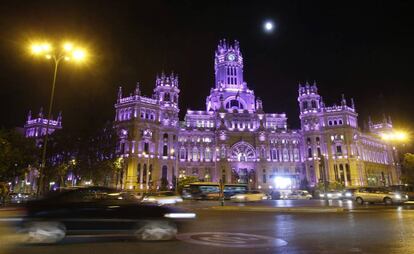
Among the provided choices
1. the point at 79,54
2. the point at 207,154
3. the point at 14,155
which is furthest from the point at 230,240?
the point at 207,154

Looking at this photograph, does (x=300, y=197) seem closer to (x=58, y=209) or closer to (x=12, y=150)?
(x=12, y=150)

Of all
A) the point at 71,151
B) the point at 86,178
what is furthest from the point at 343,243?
the point at 71,151

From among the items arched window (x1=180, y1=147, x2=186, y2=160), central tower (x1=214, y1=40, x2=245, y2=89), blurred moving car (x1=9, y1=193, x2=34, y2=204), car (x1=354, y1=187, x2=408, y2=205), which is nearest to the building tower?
central tower (x1=214, y1=40, x2=245, y2=89)

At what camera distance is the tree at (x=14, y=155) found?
120ft

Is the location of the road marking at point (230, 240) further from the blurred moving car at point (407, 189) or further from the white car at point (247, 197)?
the blurred moving car at point (407, 189)

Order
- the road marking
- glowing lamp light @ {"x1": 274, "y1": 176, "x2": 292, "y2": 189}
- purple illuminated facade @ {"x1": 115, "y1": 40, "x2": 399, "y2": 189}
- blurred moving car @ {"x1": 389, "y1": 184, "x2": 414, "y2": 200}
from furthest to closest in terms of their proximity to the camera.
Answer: glowing lamp light @ {"x1": 274, "y1": 176, "x2": 292, "y2": 189} < purple illuminated facade @ {"x1": 115, "y1": 40, "x2": 399, "y2": 189} < blurred moving car @ {"x1": 389, "y1": 184, "x2": 414, "y2": 200} < the road marking

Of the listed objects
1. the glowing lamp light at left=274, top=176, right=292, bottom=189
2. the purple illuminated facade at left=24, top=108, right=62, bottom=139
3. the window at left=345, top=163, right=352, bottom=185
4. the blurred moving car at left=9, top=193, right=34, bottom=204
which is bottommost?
the blurred moving car at left=9, top=193, right=34, bottom=204

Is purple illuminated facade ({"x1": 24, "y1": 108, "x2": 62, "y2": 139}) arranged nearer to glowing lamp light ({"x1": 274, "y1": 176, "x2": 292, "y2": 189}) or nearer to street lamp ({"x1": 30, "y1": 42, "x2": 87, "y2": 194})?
glowing lamp light ({"x1": 274, "y1": 176, "x2": 292, "y2": 189})

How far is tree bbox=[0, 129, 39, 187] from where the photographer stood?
120 ft

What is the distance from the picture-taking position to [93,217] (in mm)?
10359

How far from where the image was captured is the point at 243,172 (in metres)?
89.8

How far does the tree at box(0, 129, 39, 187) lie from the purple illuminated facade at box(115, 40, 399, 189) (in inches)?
1360

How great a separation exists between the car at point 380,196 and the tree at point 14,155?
137 ft

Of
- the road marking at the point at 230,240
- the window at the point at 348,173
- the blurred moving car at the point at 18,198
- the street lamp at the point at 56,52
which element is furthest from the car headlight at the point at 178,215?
the window at the point at 348,173
